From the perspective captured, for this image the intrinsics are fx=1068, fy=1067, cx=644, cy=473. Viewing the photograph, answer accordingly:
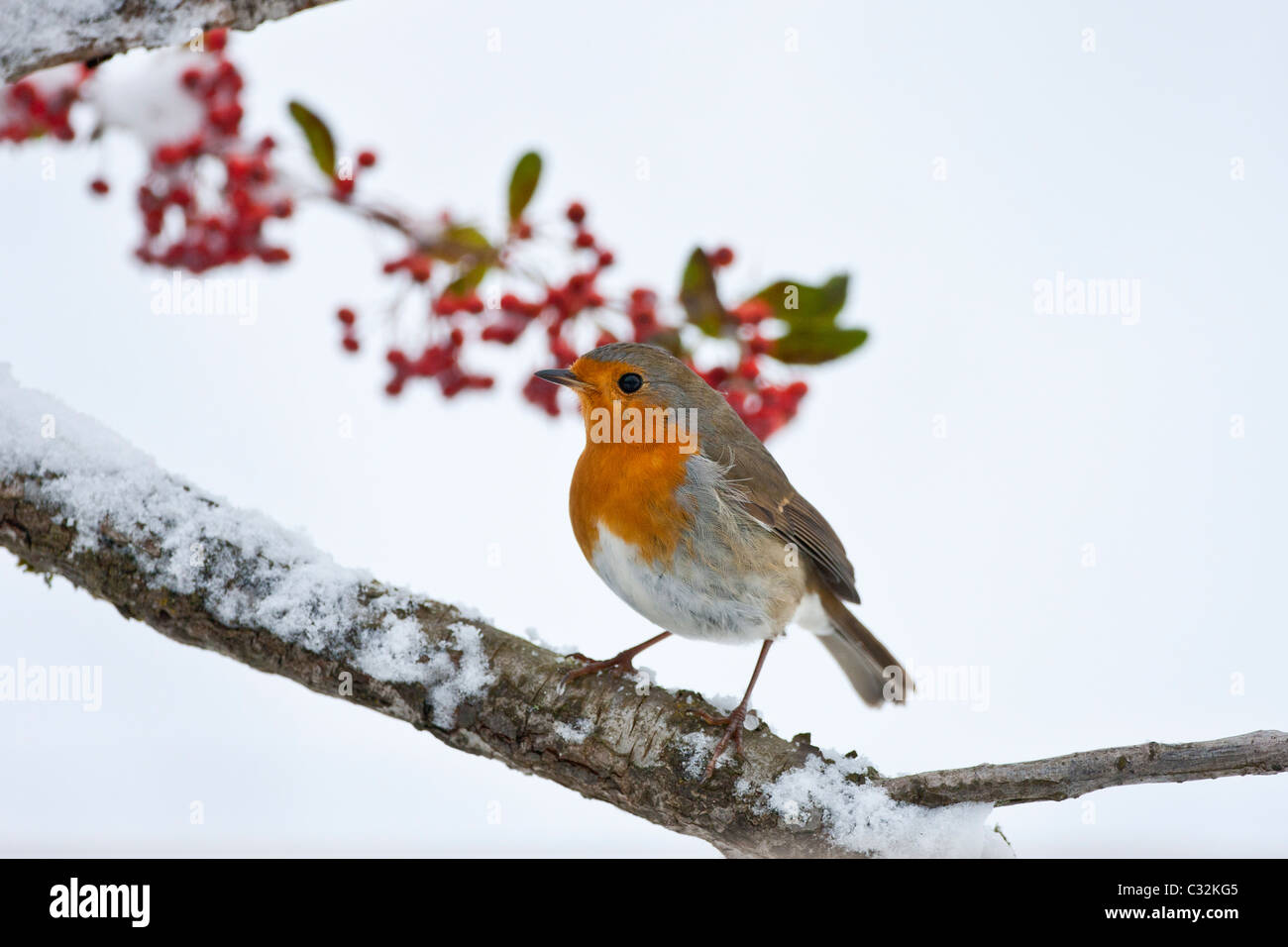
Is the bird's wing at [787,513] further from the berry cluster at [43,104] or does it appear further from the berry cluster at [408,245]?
the berry cluster at [43,104]

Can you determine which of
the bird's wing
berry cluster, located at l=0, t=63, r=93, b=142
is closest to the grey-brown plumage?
the bird's wing

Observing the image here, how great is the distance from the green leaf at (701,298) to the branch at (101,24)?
3.51 feet

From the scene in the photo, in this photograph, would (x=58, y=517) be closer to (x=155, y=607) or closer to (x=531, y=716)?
(x=155, y=607)

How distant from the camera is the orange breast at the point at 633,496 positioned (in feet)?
8.84

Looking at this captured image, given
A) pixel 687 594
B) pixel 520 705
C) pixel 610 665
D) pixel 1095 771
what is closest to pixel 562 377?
pixel 687 594

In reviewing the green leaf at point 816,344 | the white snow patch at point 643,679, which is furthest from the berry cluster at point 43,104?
the white snow patch at point 643,679

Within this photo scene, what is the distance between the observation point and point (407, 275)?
10.7ft

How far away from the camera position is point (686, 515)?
2.72 m

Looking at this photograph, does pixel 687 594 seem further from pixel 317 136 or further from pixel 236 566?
pixel 317 136

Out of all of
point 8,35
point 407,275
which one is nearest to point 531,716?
point 407,275

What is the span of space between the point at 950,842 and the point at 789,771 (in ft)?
1.18

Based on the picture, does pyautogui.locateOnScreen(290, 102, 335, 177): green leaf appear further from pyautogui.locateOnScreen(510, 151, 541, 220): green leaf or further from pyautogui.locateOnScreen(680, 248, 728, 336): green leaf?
pyautogui.locateOnScreen(680, 248, 728, 336): green leaf

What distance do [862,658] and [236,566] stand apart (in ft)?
6.17

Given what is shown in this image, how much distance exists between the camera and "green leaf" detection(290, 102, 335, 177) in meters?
2.95
